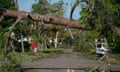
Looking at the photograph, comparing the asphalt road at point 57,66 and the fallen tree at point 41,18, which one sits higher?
the fallen tree at point 41,18

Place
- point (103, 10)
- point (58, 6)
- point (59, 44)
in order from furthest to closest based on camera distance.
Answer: point (59, 44) → point (58, 6) → point (103, 10)

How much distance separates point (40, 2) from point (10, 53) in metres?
65.1

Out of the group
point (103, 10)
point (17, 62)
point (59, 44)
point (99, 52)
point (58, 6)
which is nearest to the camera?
point (103, 10)

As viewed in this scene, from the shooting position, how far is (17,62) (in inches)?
728

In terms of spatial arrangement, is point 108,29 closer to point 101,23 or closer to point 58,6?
point 101,23

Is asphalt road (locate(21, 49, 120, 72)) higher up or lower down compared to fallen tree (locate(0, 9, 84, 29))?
lower down

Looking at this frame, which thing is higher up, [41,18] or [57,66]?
[41,18]

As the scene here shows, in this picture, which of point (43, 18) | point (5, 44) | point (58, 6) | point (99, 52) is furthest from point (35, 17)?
point (58, 6)

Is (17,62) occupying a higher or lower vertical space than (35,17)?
lower

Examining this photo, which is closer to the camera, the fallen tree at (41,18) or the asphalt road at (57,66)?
the fallen tree at (41,18)

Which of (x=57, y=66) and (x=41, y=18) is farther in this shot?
(x=57, y=66)

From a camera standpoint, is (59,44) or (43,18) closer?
(43,18)

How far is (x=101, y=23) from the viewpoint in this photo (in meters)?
17.6

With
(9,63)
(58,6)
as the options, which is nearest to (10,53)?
(9,63)
